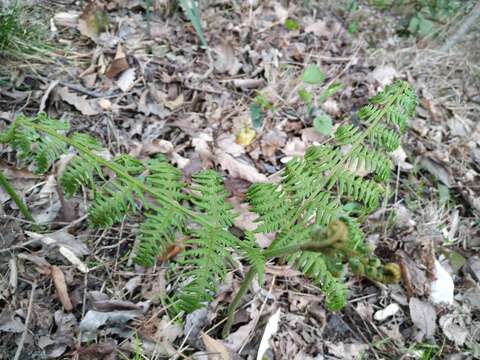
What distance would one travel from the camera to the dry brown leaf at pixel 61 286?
1747 millimetres

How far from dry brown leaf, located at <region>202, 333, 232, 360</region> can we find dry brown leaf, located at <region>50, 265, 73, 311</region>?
59cm

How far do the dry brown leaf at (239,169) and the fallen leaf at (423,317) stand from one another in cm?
98

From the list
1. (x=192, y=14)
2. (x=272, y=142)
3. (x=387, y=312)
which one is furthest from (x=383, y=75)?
(x=387, y=312)

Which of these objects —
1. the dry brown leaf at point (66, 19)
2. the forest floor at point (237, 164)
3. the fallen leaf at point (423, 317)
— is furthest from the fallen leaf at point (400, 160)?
the dry brown leaf at point (66, 19)

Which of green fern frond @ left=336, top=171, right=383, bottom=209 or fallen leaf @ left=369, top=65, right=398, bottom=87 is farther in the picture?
fallen leaf @ left=369, top=65, right=398, bottom=87

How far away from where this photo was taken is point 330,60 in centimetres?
309

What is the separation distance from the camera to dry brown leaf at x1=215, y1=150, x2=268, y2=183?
2262 mm

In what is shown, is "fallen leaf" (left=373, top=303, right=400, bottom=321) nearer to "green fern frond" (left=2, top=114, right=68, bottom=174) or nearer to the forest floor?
the forest floor

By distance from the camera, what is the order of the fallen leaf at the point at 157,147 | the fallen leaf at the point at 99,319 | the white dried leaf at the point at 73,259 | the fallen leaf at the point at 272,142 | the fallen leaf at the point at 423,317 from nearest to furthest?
the fallen leaf at the point at 99,319 < the white dried leaf at the point at 73,259 < the fallen leaf at the point at 423,317 < the fallen leaf at the point at 157,147 < the fallen leaf at the point at 272,142

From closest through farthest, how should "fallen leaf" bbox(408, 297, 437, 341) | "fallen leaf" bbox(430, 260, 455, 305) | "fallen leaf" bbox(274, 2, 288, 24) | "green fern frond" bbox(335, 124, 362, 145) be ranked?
"green fern frond" bbox(335, 124, 362, 145) → "fallen leaf" bbox(408, 297, 437, 341) → "fallen leaf" bbox(430, 260, 455, 305) → "fallen leaf" bbox(274, 2, 288, 24)

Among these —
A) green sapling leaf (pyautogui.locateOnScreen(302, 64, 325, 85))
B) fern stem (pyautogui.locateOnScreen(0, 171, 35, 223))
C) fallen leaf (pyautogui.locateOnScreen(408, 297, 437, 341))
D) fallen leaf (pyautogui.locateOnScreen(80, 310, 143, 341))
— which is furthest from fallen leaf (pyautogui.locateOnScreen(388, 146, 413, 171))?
fern stem (pyautogui.locateOnScreen(0, 171, 35, 223))

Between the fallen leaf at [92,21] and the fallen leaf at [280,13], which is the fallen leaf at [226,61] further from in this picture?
the fallen leaf at [92,21]

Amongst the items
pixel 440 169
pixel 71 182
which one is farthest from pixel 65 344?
pixel 440 169

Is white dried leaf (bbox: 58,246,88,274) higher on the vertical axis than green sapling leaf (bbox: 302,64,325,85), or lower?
lower
